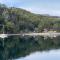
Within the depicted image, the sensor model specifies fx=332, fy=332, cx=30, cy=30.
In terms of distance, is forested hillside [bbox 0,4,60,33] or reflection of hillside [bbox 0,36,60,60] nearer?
reflection of hillside [bbox 0,36,60,60]

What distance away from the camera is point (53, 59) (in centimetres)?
2703

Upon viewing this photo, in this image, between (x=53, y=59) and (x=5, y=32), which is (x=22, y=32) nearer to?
(x=5, y=32)

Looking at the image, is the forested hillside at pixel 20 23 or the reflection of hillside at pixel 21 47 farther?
the forested hillside at pixel 20 23

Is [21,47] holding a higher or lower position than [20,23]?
lower

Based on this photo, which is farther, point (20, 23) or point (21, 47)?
point (20, 23)

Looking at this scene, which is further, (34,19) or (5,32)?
(34,19)

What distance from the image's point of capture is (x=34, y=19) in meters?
82.8

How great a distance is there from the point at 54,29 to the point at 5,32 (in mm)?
15889

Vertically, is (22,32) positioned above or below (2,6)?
below

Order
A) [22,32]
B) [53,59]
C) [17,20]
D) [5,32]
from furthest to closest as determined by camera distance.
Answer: [17,20] → [22,32] → [5,32] → [53,59]

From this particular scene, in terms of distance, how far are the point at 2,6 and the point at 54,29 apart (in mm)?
13425

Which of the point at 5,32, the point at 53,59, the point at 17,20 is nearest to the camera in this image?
the point at 53,59

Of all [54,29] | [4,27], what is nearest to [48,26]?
[54,29]

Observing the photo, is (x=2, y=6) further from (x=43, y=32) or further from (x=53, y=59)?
(x=53, y=59)
